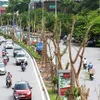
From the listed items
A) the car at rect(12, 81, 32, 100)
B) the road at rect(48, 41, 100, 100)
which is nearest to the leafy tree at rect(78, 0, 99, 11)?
the road at rect(48, 41, 100, 100)

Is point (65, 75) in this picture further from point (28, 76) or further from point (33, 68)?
point (33, 68)

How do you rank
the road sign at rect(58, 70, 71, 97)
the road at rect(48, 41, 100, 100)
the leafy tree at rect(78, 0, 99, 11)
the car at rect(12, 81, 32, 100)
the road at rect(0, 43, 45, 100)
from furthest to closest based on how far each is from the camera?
the leafy tree at rect(78, 0, 99, 11), the road at rect(48, 41, 100, 100), the road at rect(0, 43, 45, 100), the car at rect(12, 81, 32, 100), the road sign at rect(58, 70, 71, 97)

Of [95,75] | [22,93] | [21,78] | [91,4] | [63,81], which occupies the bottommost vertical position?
[21,78]

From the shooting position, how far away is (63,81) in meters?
25.5

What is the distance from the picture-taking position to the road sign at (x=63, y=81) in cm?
2512

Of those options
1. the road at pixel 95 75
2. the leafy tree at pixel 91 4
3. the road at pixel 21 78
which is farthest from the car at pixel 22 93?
the leafy tree at pixel 91 4

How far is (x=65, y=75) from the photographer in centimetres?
2525

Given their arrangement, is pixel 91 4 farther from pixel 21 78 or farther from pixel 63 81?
pixel 63 81

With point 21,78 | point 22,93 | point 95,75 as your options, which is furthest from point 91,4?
point 22,93

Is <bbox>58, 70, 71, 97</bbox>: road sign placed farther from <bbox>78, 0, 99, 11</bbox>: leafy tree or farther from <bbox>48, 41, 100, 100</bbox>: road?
<bbox>78, 0, 99, 11</bbox>: leafy tree

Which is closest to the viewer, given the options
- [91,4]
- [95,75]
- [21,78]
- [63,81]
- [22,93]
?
[63,81]

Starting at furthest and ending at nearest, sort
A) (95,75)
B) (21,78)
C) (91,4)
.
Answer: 1. (91,4)
2. (21,78)
3. (95,75)

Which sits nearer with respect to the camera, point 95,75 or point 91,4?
point 95,75

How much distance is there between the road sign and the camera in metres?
25.1
